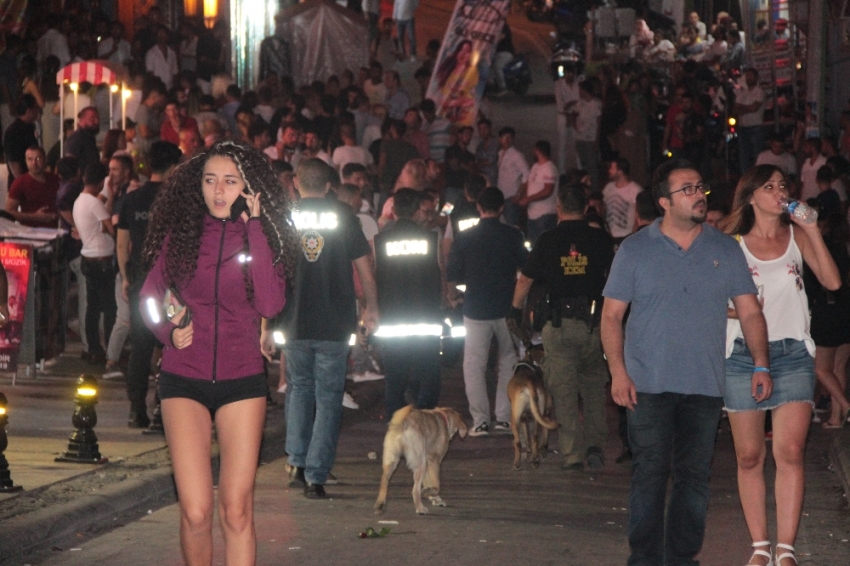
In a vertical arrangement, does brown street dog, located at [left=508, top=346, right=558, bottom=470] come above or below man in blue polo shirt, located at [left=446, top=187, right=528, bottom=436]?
below

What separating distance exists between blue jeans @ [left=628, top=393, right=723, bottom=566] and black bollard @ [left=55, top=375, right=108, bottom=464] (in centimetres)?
460

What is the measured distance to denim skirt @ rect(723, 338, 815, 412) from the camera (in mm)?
7254

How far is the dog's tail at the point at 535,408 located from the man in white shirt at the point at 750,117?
16207 mm

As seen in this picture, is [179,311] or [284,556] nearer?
[179,311]

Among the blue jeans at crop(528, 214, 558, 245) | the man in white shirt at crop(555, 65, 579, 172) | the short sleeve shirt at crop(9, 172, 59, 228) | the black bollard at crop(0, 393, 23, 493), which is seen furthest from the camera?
the man in white shirt at crop(555, 65, 579, 172)

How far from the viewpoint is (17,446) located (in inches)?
427

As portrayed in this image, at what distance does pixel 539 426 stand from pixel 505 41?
22.7 meters

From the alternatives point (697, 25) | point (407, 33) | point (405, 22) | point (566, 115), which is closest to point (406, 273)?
point (566, 115)

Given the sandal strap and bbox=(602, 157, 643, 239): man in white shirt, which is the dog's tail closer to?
the sandal strap

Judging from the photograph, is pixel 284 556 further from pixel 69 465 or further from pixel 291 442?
pixel 69 465

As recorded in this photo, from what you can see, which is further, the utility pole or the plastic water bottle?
the utility pole

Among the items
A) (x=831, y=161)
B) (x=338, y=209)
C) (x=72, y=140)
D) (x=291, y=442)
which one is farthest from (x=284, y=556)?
(x=831, y=161)

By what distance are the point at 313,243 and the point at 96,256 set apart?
5.84 meters

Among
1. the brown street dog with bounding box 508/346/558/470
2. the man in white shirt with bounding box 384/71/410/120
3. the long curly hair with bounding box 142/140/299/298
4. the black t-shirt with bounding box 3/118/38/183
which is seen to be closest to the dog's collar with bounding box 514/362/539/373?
the brown street dog with bounding box 508/346/558/470
